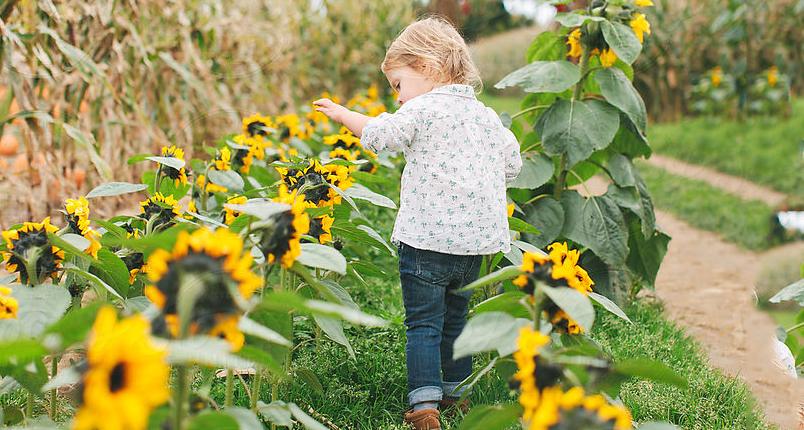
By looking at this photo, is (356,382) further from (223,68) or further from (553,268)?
(223,68)

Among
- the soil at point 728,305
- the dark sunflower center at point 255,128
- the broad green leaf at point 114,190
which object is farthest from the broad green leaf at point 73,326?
the soil at point 728,305

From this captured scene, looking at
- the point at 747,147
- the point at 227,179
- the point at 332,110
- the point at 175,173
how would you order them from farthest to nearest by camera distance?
1. the point at 747,147
2. the point at 227,179
3. the point at 175,173
4. the point at 332,110

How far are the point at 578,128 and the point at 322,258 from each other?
51.8 inches

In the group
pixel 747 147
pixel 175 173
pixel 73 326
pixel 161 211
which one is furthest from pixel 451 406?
pixel 747 147

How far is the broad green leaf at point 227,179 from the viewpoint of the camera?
7.04 ft

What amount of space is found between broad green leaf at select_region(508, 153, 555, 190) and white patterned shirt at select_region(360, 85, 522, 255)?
0.42 metres

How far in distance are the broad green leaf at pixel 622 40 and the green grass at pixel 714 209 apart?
2447 mm

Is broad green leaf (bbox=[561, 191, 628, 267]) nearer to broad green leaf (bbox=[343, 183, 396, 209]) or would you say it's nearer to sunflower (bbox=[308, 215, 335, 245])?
broad green leaf (bbox=[343, 183, 396, 209])

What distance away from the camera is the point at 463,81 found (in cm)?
196

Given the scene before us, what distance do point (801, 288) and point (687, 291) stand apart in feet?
5.24

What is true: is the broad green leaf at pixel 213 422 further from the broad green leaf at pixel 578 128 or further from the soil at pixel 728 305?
the soil at pixel 728 305

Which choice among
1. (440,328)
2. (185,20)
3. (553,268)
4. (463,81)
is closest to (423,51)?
(463,81)

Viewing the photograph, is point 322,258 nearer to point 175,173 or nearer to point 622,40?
point 175,173

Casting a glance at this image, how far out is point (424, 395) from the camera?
1747 mm
